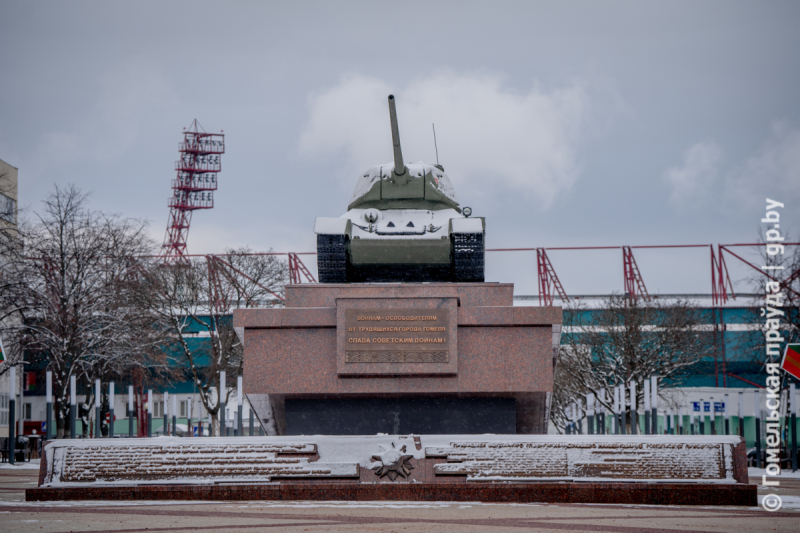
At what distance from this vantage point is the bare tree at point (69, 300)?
27422 mm

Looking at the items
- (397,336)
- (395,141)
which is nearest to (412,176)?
(395,141)

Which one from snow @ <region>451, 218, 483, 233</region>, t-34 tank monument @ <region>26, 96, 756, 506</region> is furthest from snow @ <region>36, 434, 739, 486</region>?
snow @ <region>451, 218, 483, 233</region>

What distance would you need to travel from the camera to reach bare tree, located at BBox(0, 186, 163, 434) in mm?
27422

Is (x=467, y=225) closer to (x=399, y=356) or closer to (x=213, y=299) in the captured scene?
(x=399, y=356)

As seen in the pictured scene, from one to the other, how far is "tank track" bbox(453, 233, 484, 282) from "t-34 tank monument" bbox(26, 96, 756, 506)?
0.03m

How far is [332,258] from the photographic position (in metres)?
15.0

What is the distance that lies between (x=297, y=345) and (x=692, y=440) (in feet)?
19.2

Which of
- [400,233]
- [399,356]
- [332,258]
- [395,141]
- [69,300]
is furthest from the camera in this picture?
[69,300]

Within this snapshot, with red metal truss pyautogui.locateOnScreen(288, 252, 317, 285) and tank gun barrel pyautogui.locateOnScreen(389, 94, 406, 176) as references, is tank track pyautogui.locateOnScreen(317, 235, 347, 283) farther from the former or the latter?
red metal truss pyautogui.locateOnScreen(288, 252, 317, 285)

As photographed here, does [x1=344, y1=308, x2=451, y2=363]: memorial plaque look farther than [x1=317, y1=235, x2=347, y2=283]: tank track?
No

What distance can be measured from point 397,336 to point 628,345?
19699mm

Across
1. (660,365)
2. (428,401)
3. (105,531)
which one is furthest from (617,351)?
(105,531)

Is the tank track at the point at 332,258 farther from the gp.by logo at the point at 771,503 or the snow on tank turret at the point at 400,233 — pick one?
the gp.by logo at the point at 771,503

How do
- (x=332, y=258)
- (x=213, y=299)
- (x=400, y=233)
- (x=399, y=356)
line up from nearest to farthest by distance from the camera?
(x=399, y=356) → (x=332, y=258) → (x=400, y=233) → (x=213, y=299)
